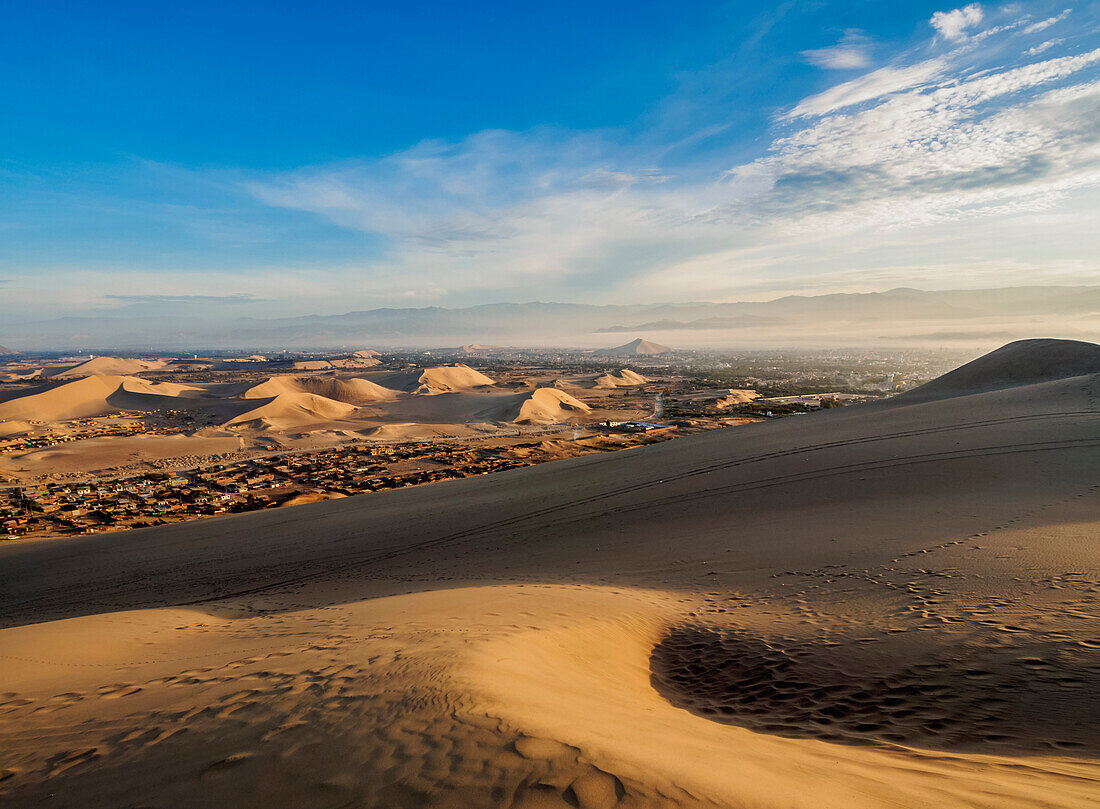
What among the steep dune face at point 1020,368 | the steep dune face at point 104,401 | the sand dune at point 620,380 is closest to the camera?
the steep dune face at point 1020,368

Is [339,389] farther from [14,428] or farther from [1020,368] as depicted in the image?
[1020,368]

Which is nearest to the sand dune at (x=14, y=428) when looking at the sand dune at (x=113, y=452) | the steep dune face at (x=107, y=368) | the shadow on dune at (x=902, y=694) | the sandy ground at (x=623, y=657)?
the sand dune at (x=113, y=452)

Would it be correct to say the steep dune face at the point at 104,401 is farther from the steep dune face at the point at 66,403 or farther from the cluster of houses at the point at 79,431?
the cluster of houses at the point at 79,431

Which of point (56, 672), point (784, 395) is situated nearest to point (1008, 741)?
point (56, 672)

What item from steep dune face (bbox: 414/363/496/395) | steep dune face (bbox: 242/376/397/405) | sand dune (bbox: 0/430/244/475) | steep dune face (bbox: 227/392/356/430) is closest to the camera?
sand dune (bbox: 0/430/244/475)

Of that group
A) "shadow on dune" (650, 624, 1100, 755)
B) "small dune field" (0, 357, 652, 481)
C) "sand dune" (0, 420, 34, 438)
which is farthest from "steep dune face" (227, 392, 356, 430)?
"shadow on dune" (650, 624, 1100, 755)

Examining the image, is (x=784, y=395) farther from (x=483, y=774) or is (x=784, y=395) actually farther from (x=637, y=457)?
(x=483, y=774)

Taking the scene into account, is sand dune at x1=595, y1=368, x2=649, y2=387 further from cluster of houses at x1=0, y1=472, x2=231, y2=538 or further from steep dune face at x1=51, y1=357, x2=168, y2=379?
steep dune face at x1=51, y1=357, x2=168, y2=379
